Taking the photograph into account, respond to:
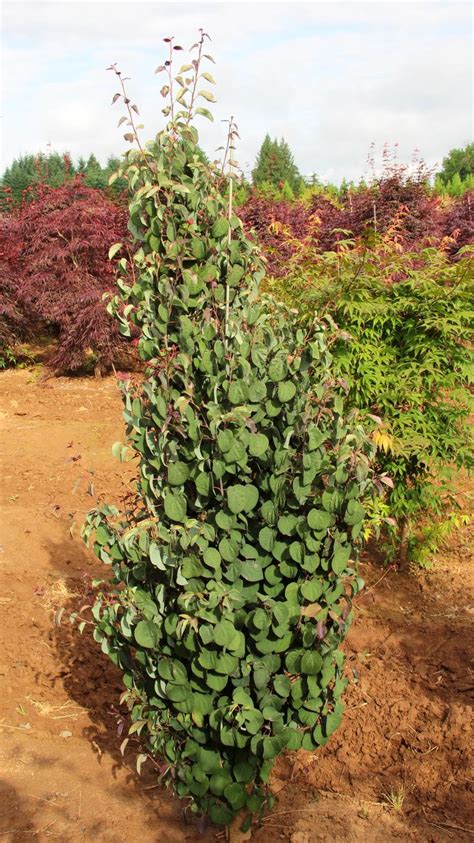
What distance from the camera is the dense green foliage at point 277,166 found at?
36.9 m

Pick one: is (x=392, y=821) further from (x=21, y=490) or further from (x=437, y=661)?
(x=21, y=490)

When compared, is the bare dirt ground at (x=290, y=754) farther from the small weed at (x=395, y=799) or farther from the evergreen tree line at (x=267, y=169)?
the evergreen tree line at (x=267, y=169)

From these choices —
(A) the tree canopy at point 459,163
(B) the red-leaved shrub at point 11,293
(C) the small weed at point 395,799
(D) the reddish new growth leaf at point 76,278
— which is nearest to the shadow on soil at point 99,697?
(C) the small weed at point 395,799

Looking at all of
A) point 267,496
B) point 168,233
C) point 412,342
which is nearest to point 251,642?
point 267,496

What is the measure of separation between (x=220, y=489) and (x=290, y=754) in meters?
1.59

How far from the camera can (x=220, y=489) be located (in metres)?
2.21

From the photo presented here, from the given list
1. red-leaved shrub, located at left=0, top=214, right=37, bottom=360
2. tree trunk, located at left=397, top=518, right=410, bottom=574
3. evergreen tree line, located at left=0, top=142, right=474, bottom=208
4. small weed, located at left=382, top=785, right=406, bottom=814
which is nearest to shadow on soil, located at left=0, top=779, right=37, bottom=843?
small weed, located at left=382, top=785, right=406, bottom=814

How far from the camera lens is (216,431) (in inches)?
82.5

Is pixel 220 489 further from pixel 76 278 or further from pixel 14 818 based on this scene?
pixel 76 278

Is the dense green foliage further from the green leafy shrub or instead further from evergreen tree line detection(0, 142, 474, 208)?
the green leafy shrub

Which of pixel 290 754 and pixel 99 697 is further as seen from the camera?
pixel 99 697

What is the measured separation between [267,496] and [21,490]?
4480 millimetres

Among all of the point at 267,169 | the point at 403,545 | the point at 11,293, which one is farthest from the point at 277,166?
the point at 403,545

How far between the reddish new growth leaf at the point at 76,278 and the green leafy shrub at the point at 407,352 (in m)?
5.72
